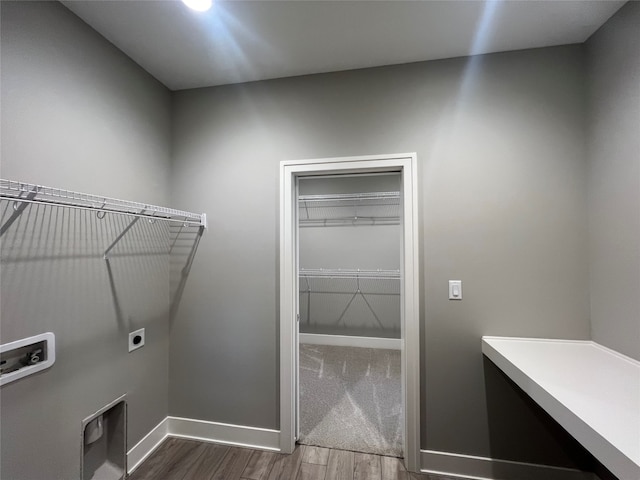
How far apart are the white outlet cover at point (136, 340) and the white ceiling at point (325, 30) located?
5.86 feet

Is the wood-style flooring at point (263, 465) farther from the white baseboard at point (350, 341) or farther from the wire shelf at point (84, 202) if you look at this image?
the white baseboard at point (350, 341)

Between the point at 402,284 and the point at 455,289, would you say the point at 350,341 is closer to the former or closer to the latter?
the point at 402,284

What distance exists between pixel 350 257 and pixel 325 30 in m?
2.64

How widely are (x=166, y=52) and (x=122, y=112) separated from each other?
0.46m

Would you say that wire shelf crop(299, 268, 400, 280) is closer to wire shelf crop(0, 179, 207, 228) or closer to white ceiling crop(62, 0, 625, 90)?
wire shelf crop(0, 179, 207, 228)

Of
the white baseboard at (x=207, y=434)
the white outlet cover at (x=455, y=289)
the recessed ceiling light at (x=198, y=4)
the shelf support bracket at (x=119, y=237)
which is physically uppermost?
the recessed ceiling light at (x=198, y=4)

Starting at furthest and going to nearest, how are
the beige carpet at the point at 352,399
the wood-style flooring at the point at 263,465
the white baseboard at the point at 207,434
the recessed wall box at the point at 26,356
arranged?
the beige carpet at the point at 352,399 < the white baseboard at the point at 207,434 < the wood-style flooring at the point at 263,465 < the recessed wall box at the point at 26,356

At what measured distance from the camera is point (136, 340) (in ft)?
5.57

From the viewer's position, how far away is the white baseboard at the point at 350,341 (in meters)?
3.56

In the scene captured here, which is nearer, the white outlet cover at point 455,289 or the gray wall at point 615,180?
the gray wall at point 615,180

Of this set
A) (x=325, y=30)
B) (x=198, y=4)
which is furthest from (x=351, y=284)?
(x=198, y=4)

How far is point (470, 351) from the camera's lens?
1602mm

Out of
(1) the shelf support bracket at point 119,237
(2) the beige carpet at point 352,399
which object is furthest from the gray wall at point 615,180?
(1) the shelf support bracket at point 119,237

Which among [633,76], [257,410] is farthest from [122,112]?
[633,76]
